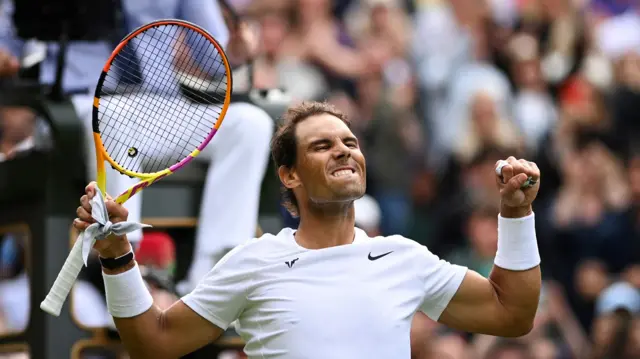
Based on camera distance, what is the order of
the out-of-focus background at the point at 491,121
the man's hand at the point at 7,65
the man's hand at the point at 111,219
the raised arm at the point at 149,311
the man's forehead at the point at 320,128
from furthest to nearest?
the out-of-focus background at the point at 491,121 → the man's hand at the point at 7,65 → the man's forehead at the point at 320,128 → the raised arm at the point at 149,311 → the man's hand at the point at 111,219

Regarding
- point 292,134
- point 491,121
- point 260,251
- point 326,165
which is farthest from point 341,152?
point 491,121

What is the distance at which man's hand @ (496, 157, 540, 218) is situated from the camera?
4.18m

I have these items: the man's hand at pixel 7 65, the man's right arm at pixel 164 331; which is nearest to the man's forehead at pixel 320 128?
the man's right arm at pixel 164 331

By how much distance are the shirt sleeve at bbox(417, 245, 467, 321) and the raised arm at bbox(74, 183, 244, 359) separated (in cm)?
60

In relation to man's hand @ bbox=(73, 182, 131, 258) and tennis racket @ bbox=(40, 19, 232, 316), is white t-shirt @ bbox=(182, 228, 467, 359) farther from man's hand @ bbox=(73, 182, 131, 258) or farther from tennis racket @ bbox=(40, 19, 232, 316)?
tennis racket @ bbox=(40, 19, 232, 316)

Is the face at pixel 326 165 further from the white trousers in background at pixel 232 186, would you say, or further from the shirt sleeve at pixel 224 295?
the white trousers in background at pixel 232 186

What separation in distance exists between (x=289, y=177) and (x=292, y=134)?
0.14 metres

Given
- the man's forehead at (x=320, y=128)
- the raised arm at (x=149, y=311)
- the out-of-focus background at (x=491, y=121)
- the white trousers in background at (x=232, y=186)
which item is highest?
the man's forehead at (x=320, y=128)

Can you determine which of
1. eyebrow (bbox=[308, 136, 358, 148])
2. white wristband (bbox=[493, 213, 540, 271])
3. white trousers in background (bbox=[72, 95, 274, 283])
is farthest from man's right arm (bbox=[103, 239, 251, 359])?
white trousers in background (bbox=[72, 95, 274, 283])

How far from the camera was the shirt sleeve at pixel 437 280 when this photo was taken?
14.2ft

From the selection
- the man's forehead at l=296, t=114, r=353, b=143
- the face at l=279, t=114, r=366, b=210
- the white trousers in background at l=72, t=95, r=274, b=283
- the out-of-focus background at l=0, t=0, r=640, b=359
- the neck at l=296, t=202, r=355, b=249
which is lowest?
the out-of-focus background at l=0, t=0, r=640, b=359

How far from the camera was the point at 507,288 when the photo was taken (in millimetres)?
4348

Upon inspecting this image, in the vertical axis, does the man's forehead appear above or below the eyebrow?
above

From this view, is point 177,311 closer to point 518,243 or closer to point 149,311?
point 149,311
